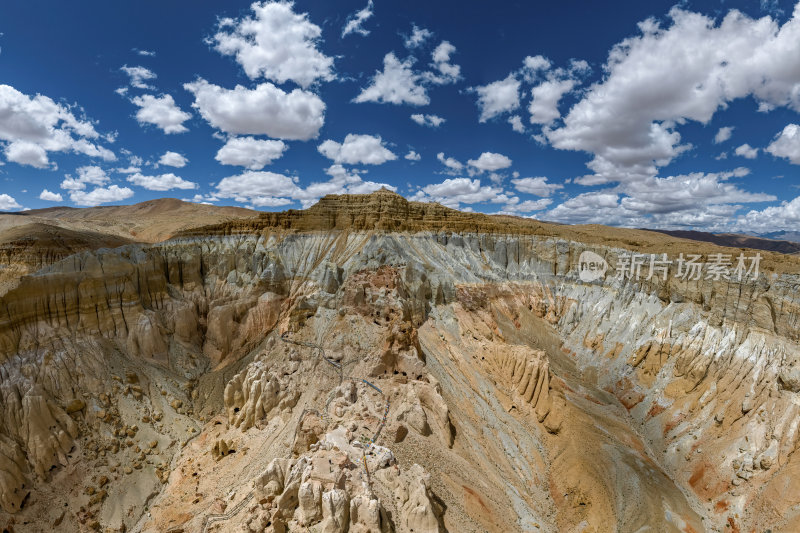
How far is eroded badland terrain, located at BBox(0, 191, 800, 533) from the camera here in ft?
64.8

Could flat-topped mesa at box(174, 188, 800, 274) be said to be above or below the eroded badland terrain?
above

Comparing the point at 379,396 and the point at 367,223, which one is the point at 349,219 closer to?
the point at 367,223

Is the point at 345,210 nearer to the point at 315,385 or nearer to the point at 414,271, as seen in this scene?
the point at 414,271

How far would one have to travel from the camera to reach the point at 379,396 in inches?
929

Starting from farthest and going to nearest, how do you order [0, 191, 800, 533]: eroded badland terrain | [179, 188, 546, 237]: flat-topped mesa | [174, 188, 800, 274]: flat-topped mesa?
1. [179, 188, 546, 237]: flat-topped mesa
2. [174, 188, 800, 274]: flat-topped mesa
3. [0, 191, 800, 533]: eroded badland terrain

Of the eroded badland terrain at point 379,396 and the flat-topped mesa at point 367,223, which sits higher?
the flat-topped mesa at point 367,223

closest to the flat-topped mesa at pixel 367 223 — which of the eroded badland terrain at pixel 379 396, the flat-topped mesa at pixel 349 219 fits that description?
the flat-topped mesa at pixel 349 219

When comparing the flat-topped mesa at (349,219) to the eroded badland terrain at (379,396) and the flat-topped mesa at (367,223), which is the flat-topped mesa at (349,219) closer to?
the flat-topped mesa at (367,223)

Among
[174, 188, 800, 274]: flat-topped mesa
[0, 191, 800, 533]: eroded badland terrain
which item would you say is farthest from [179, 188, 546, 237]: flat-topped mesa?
[0, 191, 800, 533]: eroded badland terrain

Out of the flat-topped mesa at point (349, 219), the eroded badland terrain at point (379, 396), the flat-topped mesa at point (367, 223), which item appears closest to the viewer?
the eroded badland terrain at point (379, 396)

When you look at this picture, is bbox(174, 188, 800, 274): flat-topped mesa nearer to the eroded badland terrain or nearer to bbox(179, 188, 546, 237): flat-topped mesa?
bbox(179, 188, 546, 237): flat-topped mesa

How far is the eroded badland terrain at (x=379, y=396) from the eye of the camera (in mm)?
19750

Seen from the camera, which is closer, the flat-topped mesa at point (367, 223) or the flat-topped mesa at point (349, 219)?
the flat-topped mesa at point (367, 223)

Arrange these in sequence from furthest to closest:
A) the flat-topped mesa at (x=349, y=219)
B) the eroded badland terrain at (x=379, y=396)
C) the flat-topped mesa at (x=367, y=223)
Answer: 1. the flat-topped mesa at (x=349, y=219)
2. the flat-topped mesa at (x=367, y=223)
3. the eroded badland terrain at (x=379, y=396)
